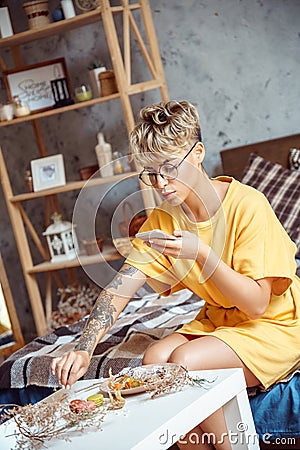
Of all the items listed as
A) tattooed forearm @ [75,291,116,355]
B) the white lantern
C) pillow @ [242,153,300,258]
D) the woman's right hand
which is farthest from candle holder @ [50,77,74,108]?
the woman's right hand

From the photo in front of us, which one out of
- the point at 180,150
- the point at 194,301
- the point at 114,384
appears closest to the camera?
the point at 114,384

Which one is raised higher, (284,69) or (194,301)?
(284,69)

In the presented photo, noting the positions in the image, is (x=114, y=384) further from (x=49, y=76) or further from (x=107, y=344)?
(x=49, y=76)

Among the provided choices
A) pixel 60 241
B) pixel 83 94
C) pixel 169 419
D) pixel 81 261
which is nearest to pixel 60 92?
pixel 83 94

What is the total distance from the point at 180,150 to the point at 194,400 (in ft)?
2.29

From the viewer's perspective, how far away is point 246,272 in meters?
2.08

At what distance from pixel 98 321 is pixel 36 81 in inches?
91.2

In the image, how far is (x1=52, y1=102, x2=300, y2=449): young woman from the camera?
2029 mm

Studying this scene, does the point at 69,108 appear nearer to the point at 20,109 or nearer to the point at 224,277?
the point at 20,109

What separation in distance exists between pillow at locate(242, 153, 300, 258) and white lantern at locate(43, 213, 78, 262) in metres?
1.04

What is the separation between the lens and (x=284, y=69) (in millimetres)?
3984

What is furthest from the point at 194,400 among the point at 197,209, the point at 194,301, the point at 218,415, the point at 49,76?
the point at 49,76

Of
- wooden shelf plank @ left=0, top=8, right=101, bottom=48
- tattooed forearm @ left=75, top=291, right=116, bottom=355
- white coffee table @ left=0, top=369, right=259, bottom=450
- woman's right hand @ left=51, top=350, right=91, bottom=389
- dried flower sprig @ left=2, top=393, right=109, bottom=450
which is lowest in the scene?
white coffee table @ left=0, top=369, right=259, bottom=450

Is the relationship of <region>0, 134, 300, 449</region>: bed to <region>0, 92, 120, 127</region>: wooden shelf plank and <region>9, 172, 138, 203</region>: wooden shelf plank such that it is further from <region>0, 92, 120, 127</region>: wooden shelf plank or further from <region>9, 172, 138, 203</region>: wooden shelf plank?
<region>0, 92, 120, 127</region>: wooden shelf plank
